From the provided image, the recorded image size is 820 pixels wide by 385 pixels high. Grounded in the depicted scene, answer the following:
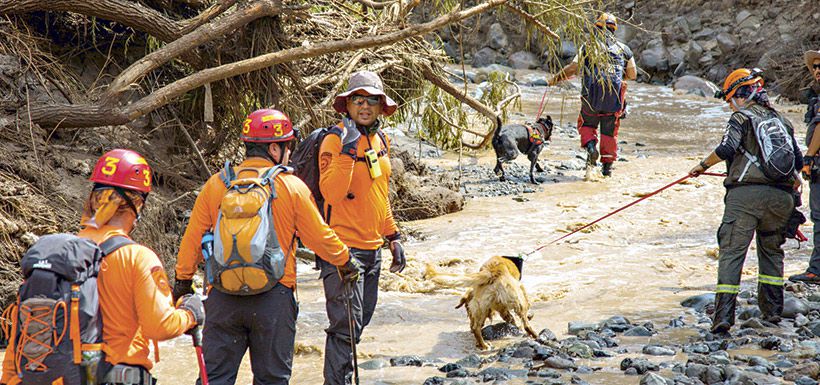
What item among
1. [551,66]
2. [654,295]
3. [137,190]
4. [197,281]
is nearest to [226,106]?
[197,281]

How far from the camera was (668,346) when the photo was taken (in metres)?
5.91

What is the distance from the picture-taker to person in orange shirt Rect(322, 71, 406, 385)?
475 cm

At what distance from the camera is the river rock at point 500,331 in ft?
21.4

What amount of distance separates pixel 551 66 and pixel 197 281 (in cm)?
498

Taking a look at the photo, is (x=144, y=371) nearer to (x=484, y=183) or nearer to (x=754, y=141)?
(x=754, y=141)

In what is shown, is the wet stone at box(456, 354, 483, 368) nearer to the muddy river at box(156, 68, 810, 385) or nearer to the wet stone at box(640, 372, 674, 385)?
the muddy river at box(156, 68, 810, 385)

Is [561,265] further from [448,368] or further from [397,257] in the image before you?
[397,257]

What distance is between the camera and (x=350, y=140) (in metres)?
4.84

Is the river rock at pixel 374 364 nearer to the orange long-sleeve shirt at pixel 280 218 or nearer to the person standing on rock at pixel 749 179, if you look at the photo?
the orange long-sleeve shirt at pixel 280 218

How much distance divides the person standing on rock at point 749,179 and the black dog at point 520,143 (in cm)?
683

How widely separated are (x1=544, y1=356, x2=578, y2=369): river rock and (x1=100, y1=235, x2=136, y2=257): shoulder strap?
314cm

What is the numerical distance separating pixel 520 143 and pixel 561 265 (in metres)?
4.85

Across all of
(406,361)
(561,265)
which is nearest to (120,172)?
(406,361)

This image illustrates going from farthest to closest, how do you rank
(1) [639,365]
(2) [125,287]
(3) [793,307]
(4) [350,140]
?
(3) [793,307] < (1) [639,365] < (4) [350,140] < (2) [125,287]
